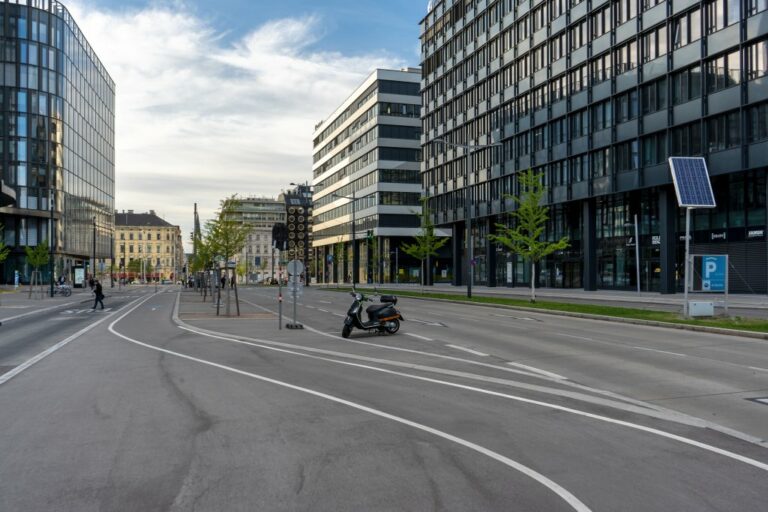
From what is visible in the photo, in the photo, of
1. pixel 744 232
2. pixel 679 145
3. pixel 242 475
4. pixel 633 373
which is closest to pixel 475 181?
pixel 679 145

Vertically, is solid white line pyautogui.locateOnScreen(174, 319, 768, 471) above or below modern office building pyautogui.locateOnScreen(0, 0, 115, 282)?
below

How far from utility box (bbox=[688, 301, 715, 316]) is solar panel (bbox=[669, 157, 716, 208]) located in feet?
11.6

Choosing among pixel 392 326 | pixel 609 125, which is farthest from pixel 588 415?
pixel 609 125

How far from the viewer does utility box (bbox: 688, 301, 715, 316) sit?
832 inches

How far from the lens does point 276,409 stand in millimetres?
8133

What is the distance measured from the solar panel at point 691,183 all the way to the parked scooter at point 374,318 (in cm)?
1143

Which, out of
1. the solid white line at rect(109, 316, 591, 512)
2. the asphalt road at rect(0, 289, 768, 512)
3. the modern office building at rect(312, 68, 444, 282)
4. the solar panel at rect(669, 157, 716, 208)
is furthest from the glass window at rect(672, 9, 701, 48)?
the modern office building at rect(312, 68, 444, 282)

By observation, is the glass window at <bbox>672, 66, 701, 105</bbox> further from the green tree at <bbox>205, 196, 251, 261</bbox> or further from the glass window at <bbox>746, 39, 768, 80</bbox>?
the green tree at <bbox>205, 196, 251, 261</bbox>

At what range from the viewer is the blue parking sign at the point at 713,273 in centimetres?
2211

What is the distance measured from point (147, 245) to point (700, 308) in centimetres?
15805

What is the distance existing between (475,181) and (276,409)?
57.8 metres

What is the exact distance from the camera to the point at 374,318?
1839cm

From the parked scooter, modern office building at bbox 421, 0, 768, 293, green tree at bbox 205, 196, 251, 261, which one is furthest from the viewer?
modern office building at bbox 421, 0, 768, 293

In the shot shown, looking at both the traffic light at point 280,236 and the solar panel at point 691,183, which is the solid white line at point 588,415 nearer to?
the traffic light at point 280,236
